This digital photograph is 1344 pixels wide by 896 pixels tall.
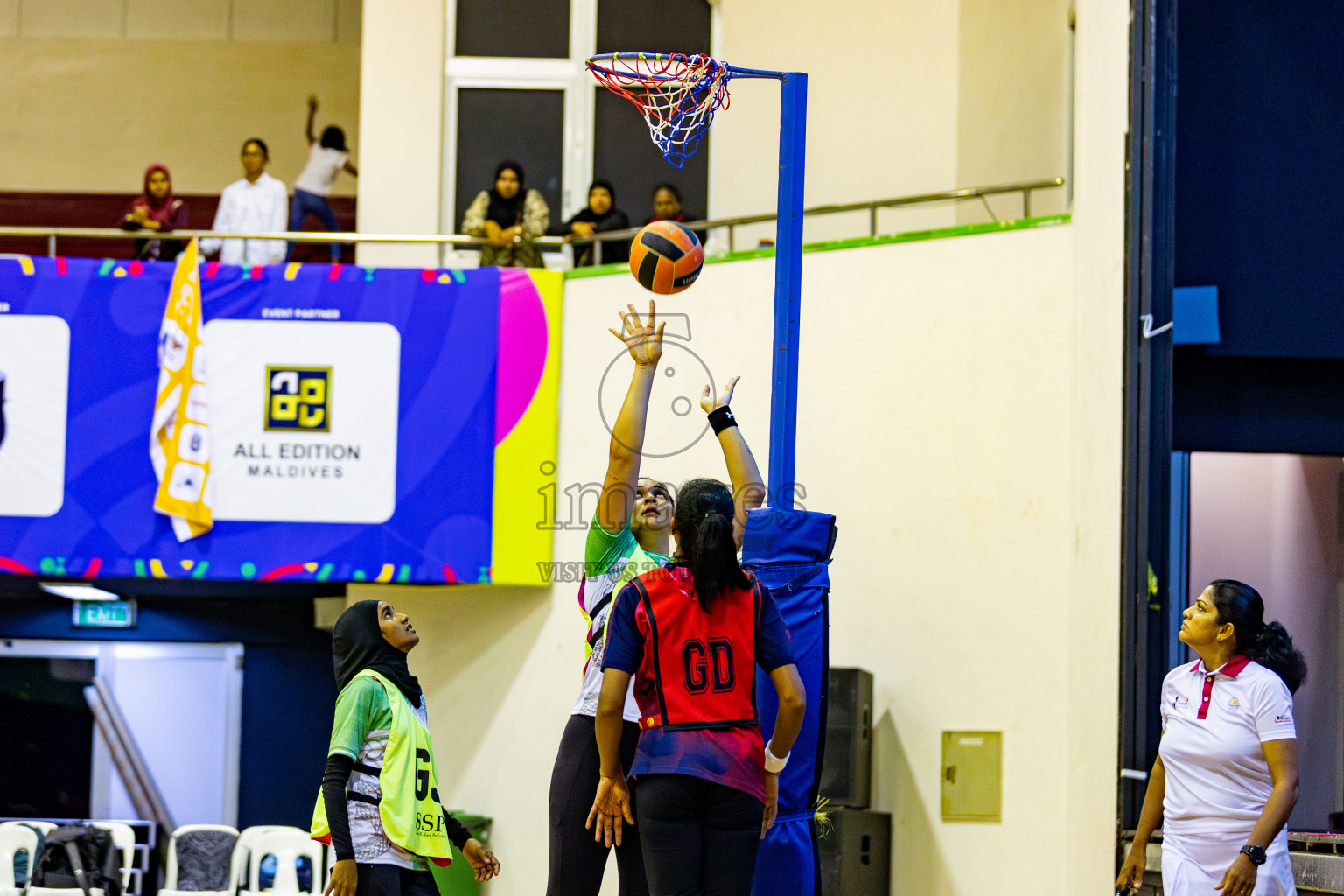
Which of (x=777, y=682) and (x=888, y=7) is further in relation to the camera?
(x=888, y=7)

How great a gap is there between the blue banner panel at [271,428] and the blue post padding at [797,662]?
4.08 m

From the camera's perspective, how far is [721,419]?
15.0ft

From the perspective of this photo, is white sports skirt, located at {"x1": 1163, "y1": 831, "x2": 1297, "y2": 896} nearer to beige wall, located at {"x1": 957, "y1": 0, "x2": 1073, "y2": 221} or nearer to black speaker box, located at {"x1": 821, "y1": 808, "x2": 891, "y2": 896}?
black speaker box, located at {"x1": 821, "y1": 808, "x2": 891, "y2": 896}

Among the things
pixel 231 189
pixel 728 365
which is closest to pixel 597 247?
pixel 728 365

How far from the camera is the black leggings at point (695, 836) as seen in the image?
11.9 feet

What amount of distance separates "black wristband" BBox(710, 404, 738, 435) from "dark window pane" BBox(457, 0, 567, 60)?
22.2 ft

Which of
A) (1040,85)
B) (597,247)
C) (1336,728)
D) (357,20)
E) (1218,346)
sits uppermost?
(357,20)

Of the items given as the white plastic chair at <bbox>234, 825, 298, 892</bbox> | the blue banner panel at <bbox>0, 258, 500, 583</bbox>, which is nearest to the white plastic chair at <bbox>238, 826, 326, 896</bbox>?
the white plastic chair at <bbox>234, 825, 298, 892</bbox>

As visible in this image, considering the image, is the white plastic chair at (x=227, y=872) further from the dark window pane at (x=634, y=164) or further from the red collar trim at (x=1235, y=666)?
the red collar trim at (x=1235, y=666)

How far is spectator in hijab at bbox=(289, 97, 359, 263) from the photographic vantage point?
402 inches

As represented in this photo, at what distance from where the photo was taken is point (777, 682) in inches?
149

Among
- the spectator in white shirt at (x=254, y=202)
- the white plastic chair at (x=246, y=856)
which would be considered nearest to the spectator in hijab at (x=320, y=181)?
the spectator in white shirt at (x=254, y=202)

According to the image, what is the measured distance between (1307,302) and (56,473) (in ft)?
23.9

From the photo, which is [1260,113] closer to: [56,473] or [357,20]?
[56,473]
